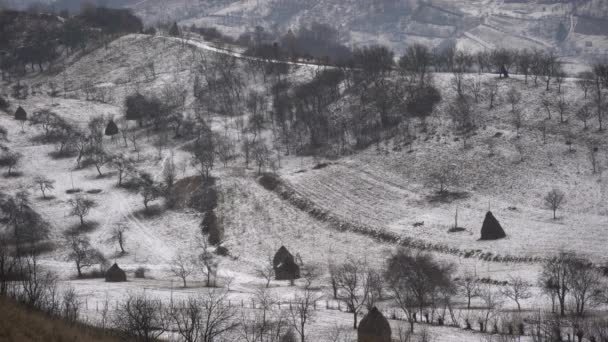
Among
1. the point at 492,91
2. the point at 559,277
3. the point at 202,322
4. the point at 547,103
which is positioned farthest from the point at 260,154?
the point at 202,322

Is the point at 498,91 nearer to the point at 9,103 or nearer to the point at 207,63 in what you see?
the point at 207,63

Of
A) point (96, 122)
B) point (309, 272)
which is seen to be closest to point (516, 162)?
point (309, 272)

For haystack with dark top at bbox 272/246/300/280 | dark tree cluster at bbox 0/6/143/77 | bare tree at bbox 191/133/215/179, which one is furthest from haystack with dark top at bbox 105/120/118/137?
haystack with dark top at bbox 272/246/300/280

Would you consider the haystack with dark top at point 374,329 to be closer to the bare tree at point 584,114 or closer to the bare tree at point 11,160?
the bare tree at point 584,114

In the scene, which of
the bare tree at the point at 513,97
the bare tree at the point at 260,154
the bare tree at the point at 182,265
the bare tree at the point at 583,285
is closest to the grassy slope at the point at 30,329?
the bare tree at the point at 182,265

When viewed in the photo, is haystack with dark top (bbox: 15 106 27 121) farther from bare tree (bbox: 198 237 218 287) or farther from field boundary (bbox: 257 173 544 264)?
bare tree (bbox: 198 237 218 287)

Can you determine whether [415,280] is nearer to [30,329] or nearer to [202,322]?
[202,322]
